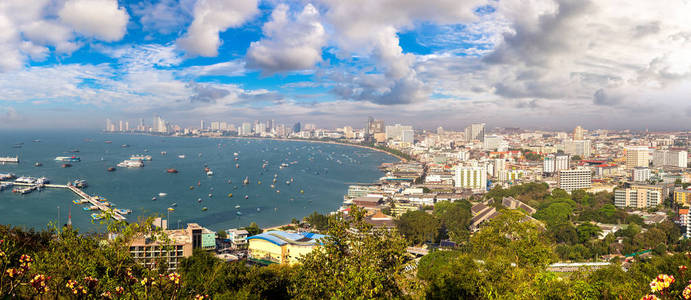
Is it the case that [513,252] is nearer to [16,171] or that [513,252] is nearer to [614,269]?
[614,269]

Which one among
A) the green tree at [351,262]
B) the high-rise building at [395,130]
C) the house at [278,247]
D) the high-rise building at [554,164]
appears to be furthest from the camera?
the high-rise building at [395,130]

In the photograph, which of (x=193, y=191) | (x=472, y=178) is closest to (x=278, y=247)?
(x=193, y=191)

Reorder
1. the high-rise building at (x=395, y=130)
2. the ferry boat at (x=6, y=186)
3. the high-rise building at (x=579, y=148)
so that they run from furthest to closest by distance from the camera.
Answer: the high-rise building at (x=395, y=130) < the high-rise building at (x=579, y=148) < the ferry boat at (x=6, y=186)

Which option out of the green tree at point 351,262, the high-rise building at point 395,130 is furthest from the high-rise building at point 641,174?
the high-rise building at point 395,130

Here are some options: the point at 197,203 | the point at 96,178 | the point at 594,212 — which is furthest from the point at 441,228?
the point at 96,178

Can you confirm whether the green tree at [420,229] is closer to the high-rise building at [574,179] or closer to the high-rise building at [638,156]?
the high-rise building at [574,179]

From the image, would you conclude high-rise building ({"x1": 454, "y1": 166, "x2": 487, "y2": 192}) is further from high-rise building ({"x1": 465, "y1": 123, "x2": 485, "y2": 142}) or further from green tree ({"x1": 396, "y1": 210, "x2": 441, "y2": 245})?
high-rise building ({"x1": 465, "y1": 123, "x2": 485, "y2": 142})
